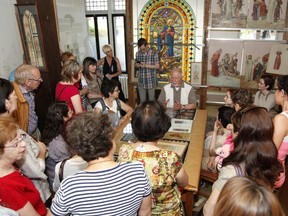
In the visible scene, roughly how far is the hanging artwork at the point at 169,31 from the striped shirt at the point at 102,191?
4.44m

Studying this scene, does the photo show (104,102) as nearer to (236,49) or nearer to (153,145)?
(153,145)

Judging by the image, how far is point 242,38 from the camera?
5012 millimetres

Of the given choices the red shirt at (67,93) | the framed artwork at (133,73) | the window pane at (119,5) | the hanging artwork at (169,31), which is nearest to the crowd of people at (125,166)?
the red shirt at (67,93)

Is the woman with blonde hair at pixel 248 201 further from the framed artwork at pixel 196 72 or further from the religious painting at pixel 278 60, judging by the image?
the framed artwork at pixel 196 72

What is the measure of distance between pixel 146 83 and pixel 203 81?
1211 mm

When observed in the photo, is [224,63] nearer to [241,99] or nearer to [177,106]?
[177,106]

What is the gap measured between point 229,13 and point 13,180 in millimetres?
4700

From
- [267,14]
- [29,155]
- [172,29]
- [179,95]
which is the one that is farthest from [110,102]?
[267,14]

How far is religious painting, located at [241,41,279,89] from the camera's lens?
487 cm

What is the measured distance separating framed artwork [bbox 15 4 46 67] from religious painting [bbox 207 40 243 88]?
325 cm

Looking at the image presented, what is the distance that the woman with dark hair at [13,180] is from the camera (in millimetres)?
1445

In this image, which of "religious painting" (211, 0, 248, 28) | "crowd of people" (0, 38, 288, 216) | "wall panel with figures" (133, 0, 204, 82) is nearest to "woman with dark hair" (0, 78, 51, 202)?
"crowd of people" (0, 38, 288, 216)

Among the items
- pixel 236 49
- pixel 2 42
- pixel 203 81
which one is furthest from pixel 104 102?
pixel 236 49

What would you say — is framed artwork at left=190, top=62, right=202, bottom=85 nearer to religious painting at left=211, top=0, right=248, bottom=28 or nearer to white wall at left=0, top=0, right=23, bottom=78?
religious painting at left=211, top=0, right=248, bottom=28
